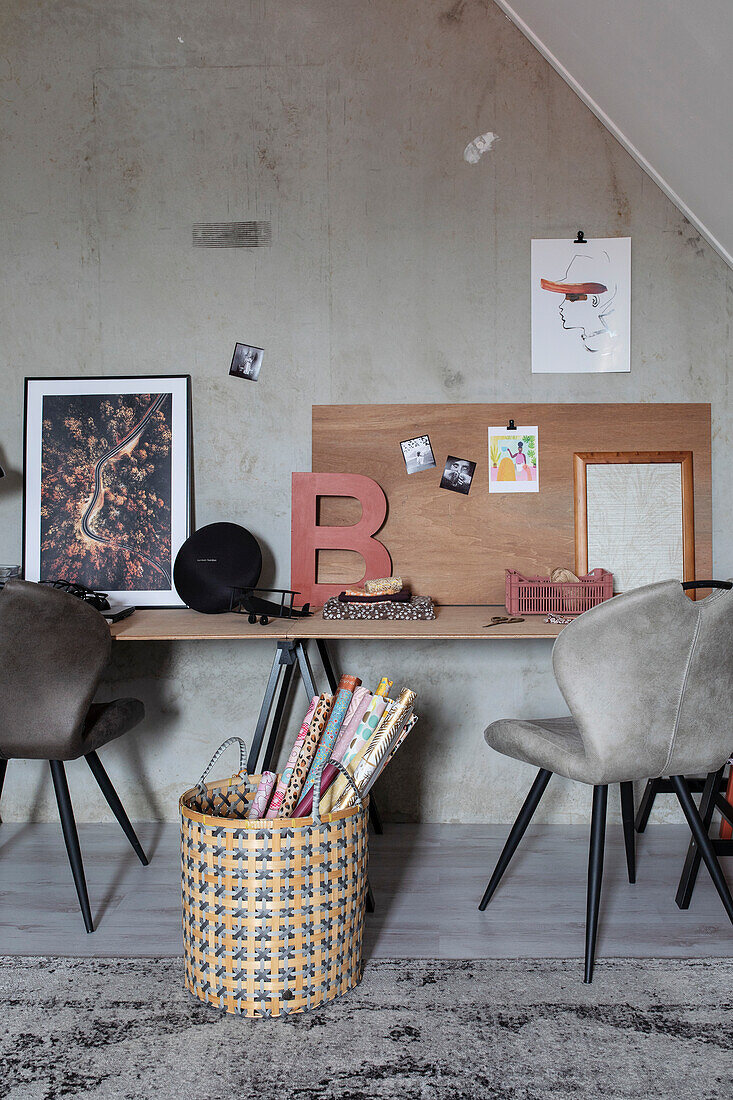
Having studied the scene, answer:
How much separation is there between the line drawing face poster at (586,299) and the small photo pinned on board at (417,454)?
1.83ft

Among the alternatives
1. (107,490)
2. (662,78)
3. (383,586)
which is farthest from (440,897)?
(662,78)

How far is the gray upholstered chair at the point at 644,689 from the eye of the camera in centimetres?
189

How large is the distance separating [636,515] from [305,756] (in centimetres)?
155

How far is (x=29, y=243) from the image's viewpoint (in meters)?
3.02

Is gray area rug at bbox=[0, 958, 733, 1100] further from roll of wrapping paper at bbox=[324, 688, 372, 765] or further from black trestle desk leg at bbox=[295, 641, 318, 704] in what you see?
black trestle desk leg at bbox=[295, 641, 318, 704]

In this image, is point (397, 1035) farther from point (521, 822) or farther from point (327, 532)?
point (327, 532)

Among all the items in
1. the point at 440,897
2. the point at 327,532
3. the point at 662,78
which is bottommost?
the point at 440,897

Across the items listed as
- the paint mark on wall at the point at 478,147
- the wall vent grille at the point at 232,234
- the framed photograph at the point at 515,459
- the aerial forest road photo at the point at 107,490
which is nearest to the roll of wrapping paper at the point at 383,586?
the framed photograph at the point at 515,459

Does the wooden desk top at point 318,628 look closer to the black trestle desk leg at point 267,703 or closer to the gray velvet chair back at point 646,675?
the black trestle desk leg at point 267,703

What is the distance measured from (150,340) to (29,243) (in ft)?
1.84

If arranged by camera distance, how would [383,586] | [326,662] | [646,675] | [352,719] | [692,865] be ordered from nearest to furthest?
1. [646,675]
2. [352,719]
3. [692,865]
4. [383,586]
5. [326,662]

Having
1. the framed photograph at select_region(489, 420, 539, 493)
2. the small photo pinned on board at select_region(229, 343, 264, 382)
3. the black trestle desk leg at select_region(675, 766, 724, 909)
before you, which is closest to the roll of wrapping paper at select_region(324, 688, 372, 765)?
the black trestle desk leg at select_region(675, 766, 724, 909)

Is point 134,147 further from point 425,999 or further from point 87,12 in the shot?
point 425,999

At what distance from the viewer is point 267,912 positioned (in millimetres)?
1796
